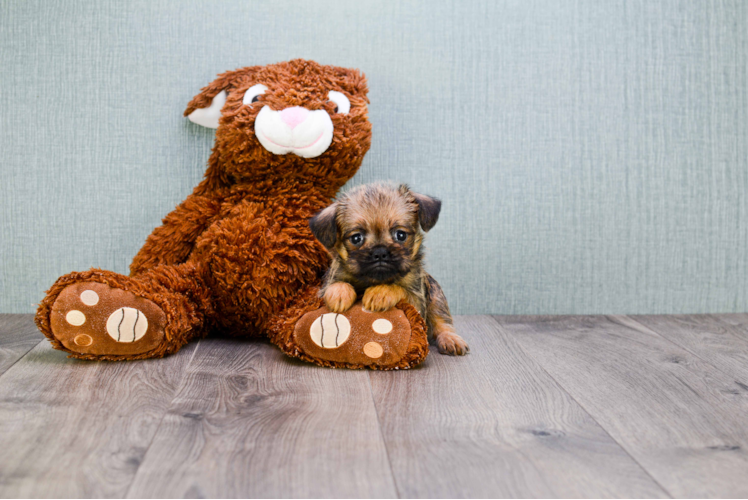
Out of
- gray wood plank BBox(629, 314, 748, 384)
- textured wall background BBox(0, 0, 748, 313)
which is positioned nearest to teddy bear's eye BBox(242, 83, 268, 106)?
textured wall background BBox(0, 0, 748, 313)

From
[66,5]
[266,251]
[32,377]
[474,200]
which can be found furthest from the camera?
[474,200]

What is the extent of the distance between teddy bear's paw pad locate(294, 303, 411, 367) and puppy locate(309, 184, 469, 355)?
3cm

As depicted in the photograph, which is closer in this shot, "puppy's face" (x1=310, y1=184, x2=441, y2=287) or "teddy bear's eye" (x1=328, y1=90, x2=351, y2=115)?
"puppy's face" (x1=310, y1=184, x2=441, y2=287)

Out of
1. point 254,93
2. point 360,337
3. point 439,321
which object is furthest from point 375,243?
point 254,93

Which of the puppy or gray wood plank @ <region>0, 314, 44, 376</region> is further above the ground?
the puppy

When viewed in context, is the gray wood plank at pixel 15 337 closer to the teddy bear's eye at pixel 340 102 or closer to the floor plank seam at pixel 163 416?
the floor plank seam at pixel 163 416

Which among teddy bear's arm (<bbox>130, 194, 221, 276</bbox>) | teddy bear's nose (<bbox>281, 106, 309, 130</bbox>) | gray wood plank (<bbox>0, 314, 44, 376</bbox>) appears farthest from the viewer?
teddy bear's arm (<bbox>130, 194, 221, 276</bbox>)

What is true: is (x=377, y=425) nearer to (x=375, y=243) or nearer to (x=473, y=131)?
(x=375, y=243)

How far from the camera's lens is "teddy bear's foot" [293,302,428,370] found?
1563mm

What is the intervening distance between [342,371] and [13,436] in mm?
734

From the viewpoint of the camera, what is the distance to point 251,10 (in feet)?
7.02

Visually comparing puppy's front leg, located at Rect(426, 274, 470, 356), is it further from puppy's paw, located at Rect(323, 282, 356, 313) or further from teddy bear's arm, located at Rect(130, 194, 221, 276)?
teddy bear's arm, located at Rect(130, 194, 221, 276)

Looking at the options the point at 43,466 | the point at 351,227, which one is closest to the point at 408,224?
the point at 351,227

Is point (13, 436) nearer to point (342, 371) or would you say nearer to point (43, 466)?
point (43, 466)
